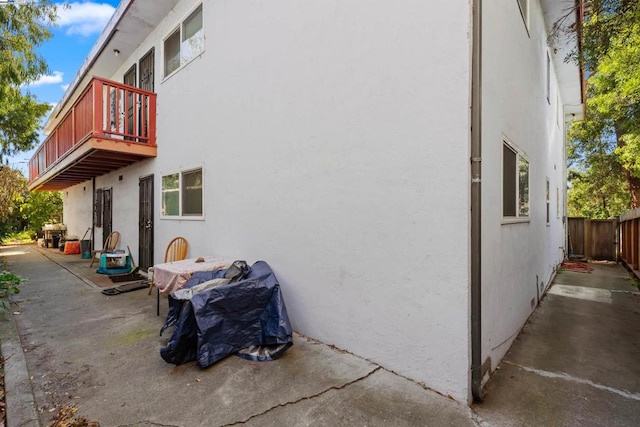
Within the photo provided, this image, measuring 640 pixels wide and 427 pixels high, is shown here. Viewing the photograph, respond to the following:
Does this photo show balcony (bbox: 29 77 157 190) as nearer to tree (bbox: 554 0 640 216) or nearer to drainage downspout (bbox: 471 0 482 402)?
drainage downspout (bbox: 471 0 482 402)

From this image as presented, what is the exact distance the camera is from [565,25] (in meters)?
5.60

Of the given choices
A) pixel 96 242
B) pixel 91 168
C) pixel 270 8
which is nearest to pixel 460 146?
pixel 270 8

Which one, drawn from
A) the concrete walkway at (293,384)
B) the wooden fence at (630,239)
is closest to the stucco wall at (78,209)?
the concrete walkway at (293,384)

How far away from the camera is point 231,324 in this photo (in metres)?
3.12

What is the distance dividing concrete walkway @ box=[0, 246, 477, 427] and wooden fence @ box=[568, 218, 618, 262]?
38.8 feet

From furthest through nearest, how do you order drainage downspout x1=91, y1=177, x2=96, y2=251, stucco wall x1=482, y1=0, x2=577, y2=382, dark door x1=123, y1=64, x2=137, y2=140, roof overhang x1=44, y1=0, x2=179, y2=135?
drainage downspout x1=91, y1=177, x2=96, y2=251 → dark door x1=123, y1=64, x2=137, y2=140 → roof overhang x1=44, y1=0, x2=179, y2=135 → stucco wall x1=482, y1=0, x2=577, y2=382

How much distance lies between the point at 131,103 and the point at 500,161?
795 centimetres

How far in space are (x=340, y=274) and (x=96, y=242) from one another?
1041 centimetres

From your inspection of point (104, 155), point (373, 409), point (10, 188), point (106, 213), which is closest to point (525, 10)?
point (373, 409)

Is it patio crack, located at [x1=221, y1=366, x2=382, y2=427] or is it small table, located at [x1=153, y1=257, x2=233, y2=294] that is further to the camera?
small table, located at [x1=153, y1=257, x2=233, y2=294]

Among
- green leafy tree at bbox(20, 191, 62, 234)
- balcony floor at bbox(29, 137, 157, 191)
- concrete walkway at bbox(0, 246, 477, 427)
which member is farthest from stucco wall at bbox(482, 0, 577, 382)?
green leafy tree at bbox(20, 191, 62, 234)

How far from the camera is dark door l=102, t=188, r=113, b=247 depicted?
912 cm

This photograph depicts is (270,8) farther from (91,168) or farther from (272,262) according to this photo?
(91,168)

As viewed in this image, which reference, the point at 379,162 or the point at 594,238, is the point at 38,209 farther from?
the point at 594,238
